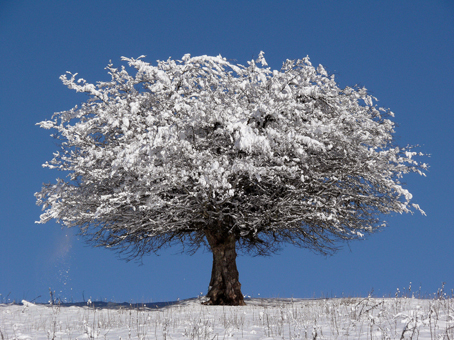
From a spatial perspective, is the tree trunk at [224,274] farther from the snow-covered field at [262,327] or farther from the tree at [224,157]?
the snow-covered field at [262,327]

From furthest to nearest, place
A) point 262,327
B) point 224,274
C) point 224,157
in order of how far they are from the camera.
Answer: point 224,274, point 224,157, point 262,327

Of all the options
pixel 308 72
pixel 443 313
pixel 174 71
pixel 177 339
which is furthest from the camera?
pixel 308 72

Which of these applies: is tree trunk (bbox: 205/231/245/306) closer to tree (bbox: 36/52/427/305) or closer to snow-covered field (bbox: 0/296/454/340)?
tree (bbox: 36/52/427/305)

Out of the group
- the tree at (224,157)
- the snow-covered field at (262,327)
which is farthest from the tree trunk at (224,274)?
the snow-covered field at (262,327)

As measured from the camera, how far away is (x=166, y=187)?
13383 mm

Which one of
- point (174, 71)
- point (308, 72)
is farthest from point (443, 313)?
point (174, 71)

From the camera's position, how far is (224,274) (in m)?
16.5

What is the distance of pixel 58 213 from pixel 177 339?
1021 centimetres

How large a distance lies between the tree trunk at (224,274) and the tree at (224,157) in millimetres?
40

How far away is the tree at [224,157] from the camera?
12.7 meters

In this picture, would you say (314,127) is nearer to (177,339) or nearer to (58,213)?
(177,339)

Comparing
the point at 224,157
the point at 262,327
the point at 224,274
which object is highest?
the point at 224,157

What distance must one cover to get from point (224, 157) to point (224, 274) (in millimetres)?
5649

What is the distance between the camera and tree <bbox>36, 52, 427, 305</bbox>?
41.5ft
